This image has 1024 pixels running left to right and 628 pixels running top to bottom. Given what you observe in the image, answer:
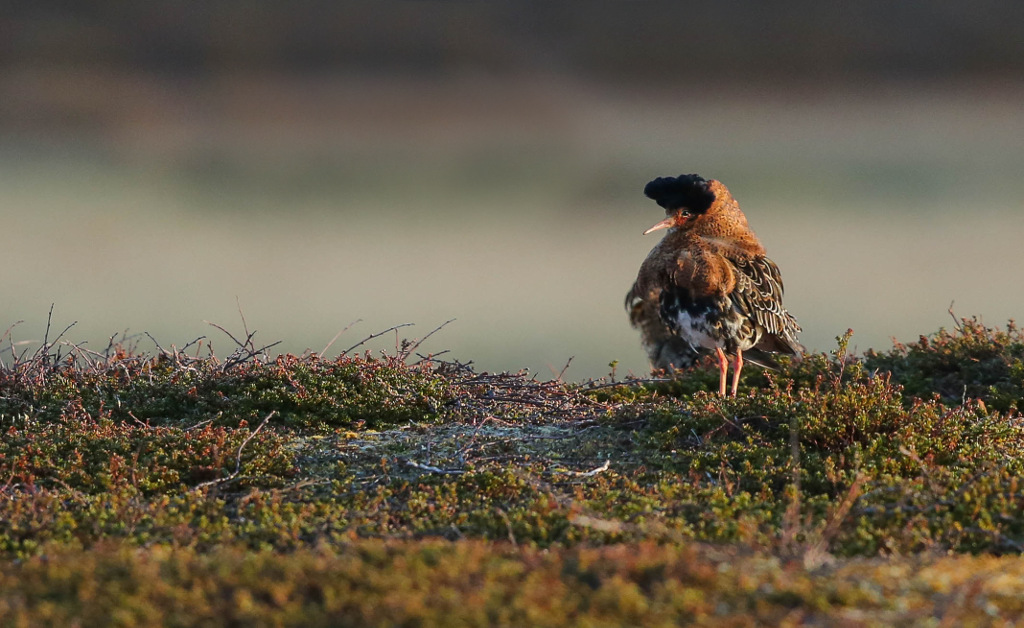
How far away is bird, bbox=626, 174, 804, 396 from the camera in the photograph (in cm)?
853

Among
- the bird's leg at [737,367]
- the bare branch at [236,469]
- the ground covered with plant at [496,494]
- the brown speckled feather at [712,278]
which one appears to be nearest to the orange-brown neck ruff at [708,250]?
the brown speckled feather at [712,278]

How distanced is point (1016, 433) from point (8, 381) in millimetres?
6597

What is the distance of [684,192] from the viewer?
899cm

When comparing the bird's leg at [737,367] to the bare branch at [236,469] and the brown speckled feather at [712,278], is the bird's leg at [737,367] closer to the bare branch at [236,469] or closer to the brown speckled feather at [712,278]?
the brown speckled feather at [712,278]

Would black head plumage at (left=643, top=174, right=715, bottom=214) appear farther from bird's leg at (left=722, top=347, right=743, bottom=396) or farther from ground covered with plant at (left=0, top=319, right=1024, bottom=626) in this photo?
ground covered with plant at (left=0, top=319, right=1024, bottom=626)

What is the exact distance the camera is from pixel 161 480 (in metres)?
6.00

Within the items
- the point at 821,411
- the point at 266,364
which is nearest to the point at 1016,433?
the point at 821,411

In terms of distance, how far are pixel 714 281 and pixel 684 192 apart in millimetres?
900

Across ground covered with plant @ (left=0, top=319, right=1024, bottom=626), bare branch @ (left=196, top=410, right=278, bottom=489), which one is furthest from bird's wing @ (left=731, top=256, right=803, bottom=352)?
bare branch @ (left=196, top=410, right=278, bottom=489)

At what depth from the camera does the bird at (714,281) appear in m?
8.53

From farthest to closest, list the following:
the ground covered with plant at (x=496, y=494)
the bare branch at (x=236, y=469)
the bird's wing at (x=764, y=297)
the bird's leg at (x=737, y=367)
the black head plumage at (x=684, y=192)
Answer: the black head plumage at (x=684, y=192) → the bird's wing at (x=764, y=297) → the bird's leg at (x=737, y=367) → the bare branch at (x=236, y=469) → the ground covered with plant at (x=496, y=494)

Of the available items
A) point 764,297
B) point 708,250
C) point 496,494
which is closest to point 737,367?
point 764,297

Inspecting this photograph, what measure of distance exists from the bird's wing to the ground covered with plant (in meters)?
0.42

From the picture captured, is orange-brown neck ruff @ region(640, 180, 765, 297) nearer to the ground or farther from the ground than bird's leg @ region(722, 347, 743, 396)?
farther from the ground
